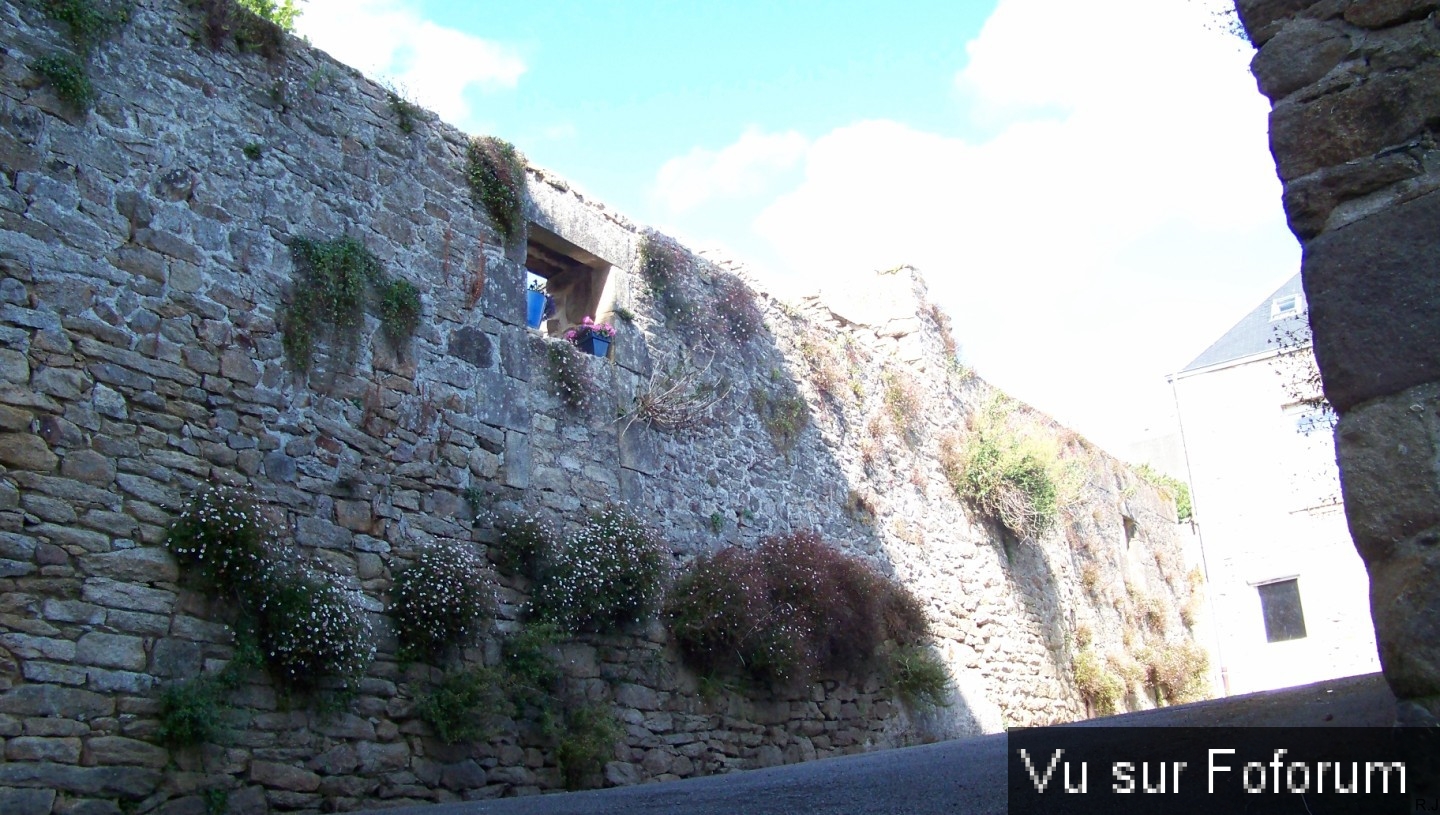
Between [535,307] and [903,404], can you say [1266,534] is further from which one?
[535,307]

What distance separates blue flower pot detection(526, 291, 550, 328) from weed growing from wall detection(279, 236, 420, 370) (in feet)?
4.18

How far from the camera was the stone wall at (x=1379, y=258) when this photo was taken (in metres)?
2.25

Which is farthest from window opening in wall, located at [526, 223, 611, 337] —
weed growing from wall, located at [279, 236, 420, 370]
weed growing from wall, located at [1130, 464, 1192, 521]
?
weed growing from wall, located at [1130, 464, 1192, 521]

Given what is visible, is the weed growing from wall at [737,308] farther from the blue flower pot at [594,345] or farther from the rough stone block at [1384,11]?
the rough stone block at [1384,11]

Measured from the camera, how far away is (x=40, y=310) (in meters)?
5.77

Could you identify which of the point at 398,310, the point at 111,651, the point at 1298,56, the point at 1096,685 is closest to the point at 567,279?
the point at 398,310

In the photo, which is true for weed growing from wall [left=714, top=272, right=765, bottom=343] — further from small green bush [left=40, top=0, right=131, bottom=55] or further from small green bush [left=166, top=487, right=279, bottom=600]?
small green bush [left=40, top=0, right=131, bottom=55]

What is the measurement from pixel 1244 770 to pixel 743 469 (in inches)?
297

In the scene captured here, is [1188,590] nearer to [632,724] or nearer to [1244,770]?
[632,724]

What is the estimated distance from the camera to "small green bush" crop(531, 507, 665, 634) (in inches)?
306

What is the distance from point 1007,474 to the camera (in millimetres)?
13906

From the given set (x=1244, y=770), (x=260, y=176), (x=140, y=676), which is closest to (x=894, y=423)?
(x=260, y=176)

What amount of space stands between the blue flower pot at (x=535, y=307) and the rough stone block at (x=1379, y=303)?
6956 mm

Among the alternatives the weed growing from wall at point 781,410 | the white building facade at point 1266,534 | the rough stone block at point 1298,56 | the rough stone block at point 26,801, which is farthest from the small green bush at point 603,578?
the white building facade at point 1266,534
